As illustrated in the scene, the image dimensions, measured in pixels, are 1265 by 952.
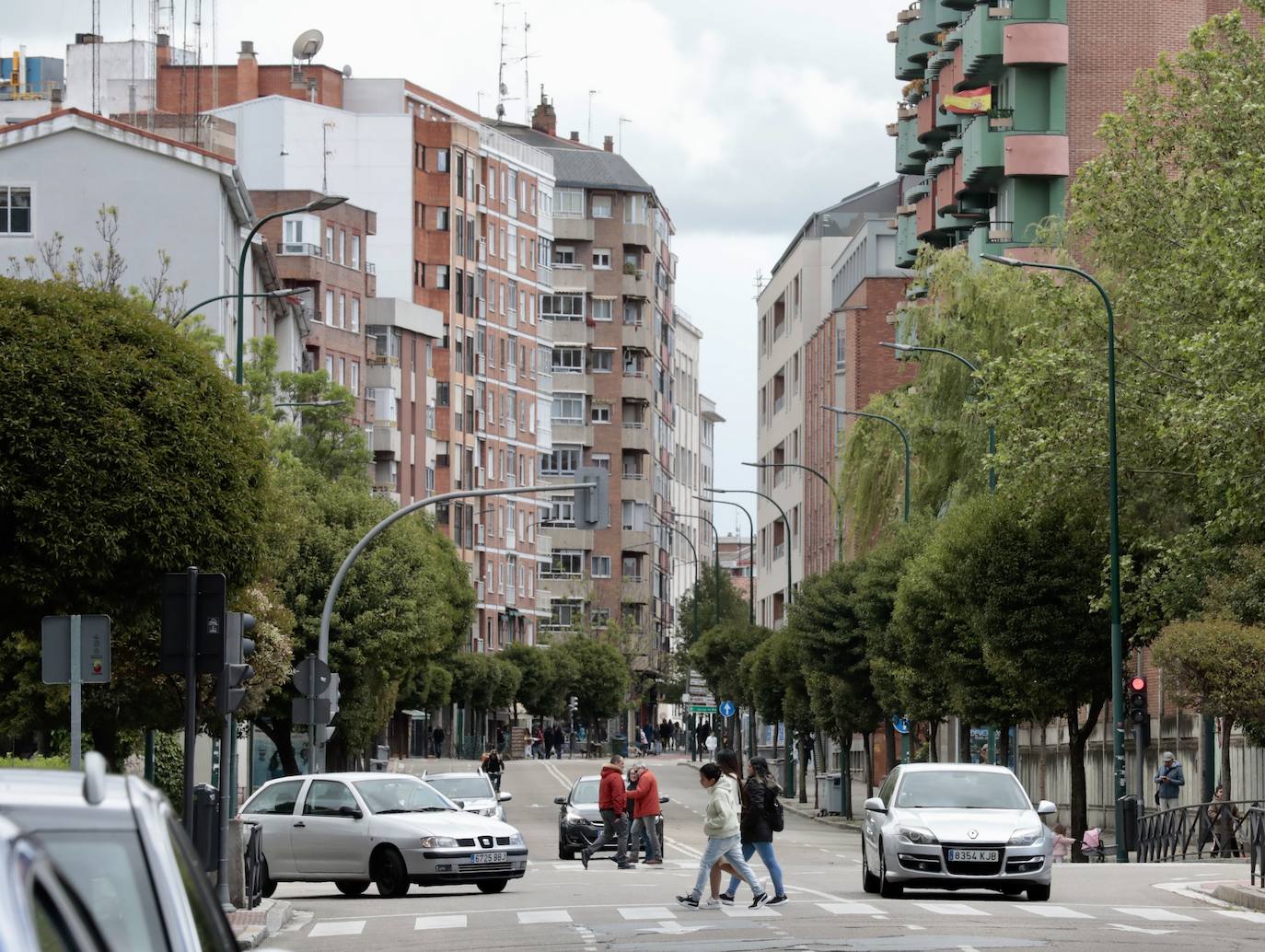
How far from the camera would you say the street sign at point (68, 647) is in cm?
1950

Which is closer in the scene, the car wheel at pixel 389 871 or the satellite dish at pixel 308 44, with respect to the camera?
the car wheel at pixel 389 871

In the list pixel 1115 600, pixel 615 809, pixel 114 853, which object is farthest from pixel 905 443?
pixel 114 853

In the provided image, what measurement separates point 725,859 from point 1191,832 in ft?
58.8

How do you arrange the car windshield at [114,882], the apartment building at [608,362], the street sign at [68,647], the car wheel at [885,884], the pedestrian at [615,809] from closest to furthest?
the car windshield at [114,882] < the street sign at [68,647] < the car wheel at [885,884] < the pedestrian at [615,809] < the apartment building at [608,362]

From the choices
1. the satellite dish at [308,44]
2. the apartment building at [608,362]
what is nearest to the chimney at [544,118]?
the apartment building at [608,362]

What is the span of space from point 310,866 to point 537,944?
31.8ft

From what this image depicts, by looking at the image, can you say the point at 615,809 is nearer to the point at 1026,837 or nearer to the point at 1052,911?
the point at 1026,837

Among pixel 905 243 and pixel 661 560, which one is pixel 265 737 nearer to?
pixel 905 243

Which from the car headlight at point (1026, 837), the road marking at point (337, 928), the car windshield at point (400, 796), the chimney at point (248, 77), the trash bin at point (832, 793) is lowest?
the trash bin at point (832, 793)

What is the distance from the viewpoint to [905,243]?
91125 mm

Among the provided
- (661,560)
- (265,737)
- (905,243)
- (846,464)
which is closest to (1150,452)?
(846,464)

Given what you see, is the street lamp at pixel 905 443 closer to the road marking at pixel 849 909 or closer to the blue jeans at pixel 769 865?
the blue jeans at pixel 769 865

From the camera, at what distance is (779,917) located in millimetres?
22703

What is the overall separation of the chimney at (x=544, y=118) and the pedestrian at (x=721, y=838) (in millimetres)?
144965
